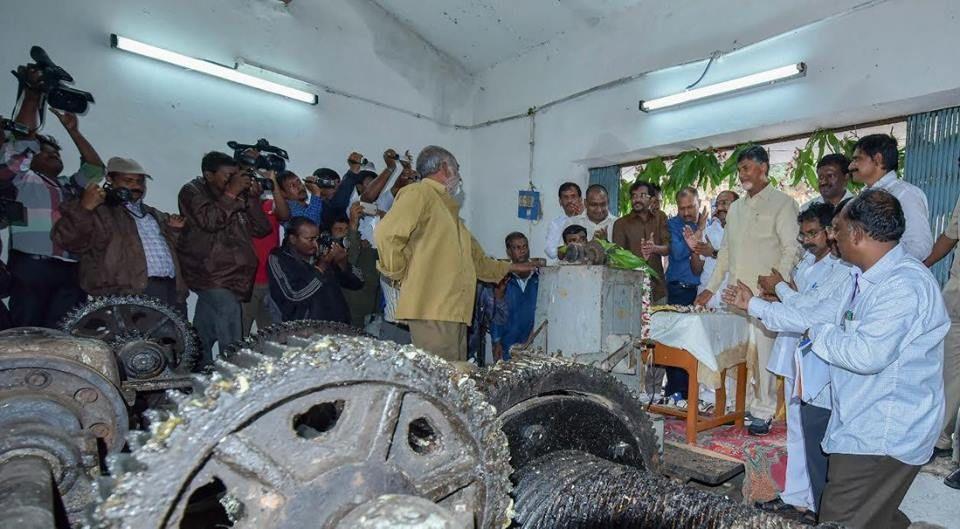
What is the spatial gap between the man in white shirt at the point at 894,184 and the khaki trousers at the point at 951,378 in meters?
0.61

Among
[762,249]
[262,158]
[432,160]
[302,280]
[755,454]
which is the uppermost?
[262,158]

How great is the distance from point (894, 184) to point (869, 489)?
8.20 feet

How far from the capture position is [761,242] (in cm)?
505

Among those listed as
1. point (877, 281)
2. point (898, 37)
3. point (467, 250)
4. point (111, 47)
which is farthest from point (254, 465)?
point (111, 47)

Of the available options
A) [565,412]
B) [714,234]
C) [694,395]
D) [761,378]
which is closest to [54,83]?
[565,412]

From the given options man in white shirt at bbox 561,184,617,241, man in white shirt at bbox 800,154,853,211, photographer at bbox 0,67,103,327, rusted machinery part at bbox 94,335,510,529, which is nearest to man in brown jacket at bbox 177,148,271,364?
photographer at bbox 0,67,103,327

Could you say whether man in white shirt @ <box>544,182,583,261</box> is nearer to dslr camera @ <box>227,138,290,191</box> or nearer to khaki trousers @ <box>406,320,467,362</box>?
khaki trousers @ <box>406,320,467,362</box>

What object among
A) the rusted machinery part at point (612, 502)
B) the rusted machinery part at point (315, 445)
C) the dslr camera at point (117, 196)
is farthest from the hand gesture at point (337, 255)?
the rusted machinery part at point (315, 445)

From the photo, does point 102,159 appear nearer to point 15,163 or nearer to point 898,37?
point 15,163

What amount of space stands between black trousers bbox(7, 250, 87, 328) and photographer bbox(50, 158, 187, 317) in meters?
0.25

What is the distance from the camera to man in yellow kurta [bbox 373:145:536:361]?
3.76 meters

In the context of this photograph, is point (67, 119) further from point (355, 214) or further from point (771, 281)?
point (771, 281)

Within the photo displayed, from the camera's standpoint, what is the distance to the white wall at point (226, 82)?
6008 millimetres

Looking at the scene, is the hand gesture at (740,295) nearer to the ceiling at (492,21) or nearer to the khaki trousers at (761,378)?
the khaki trousers at (761,378)
